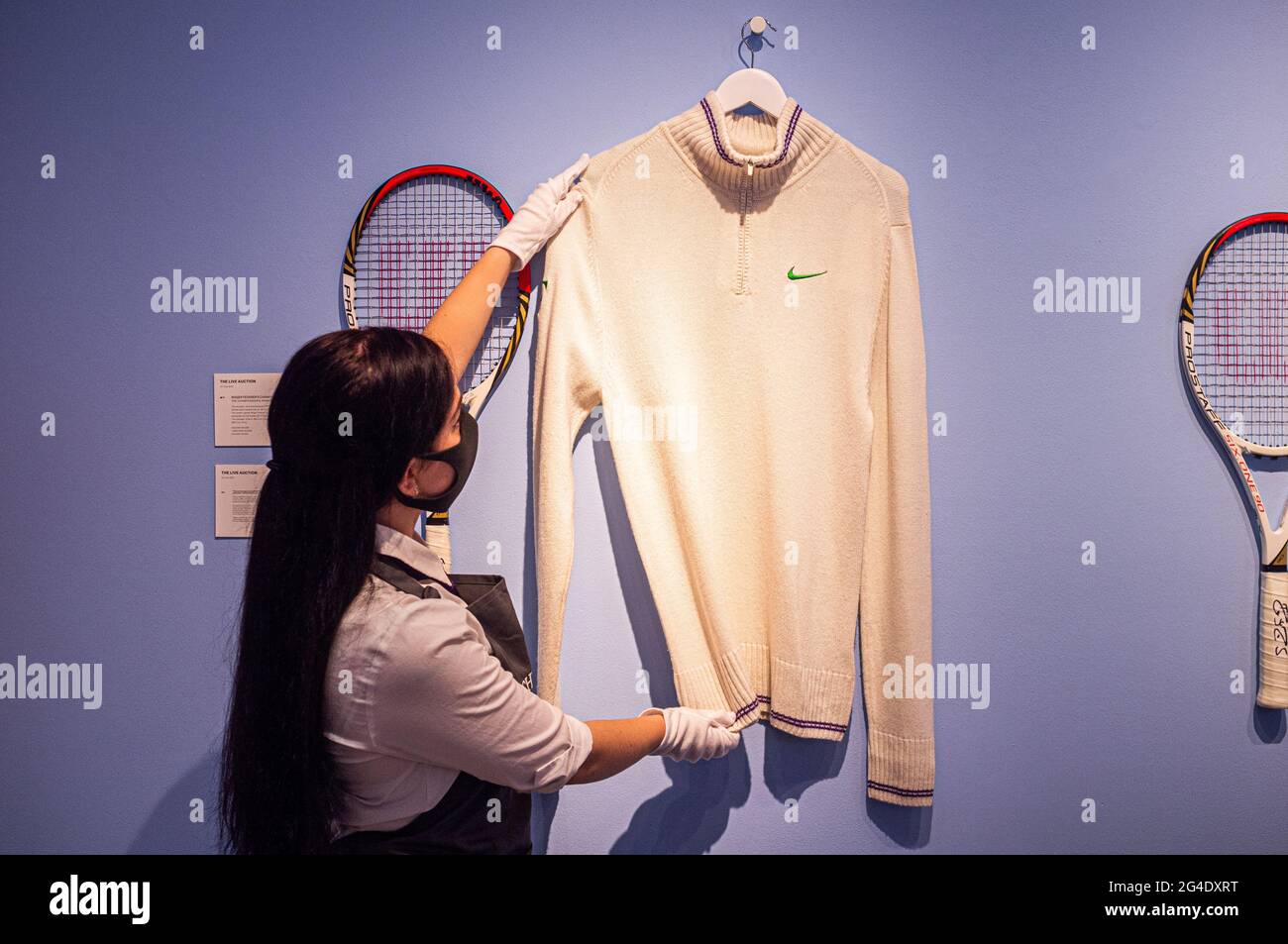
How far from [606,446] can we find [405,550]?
0.57 m

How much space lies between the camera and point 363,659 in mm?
979

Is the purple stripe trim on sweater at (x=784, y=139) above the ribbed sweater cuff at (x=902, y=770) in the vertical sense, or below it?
above

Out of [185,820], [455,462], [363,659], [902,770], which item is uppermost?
[455,462]

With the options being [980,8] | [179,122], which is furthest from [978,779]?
[179,122]

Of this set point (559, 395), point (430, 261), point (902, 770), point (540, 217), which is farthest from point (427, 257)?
point (902, 770)

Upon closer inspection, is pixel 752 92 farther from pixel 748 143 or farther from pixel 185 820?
pixel 185 820

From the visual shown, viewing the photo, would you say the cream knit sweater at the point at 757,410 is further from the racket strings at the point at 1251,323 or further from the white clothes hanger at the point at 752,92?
the racket strings at the point at 1251,323

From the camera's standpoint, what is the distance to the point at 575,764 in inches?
42.8

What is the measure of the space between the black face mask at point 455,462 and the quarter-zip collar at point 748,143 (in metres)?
0.68

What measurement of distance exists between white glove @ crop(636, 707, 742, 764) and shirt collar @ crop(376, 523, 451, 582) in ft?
1.43

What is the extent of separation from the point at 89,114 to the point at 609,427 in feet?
3.97

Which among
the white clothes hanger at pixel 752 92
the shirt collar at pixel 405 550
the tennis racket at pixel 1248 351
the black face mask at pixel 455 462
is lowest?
the shirt collar at pixel 405 550

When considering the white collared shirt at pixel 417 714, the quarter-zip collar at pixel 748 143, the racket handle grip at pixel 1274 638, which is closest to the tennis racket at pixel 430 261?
the quarter-zip collar at pixel 748 143

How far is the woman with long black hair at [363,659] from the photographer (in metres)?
0.98
